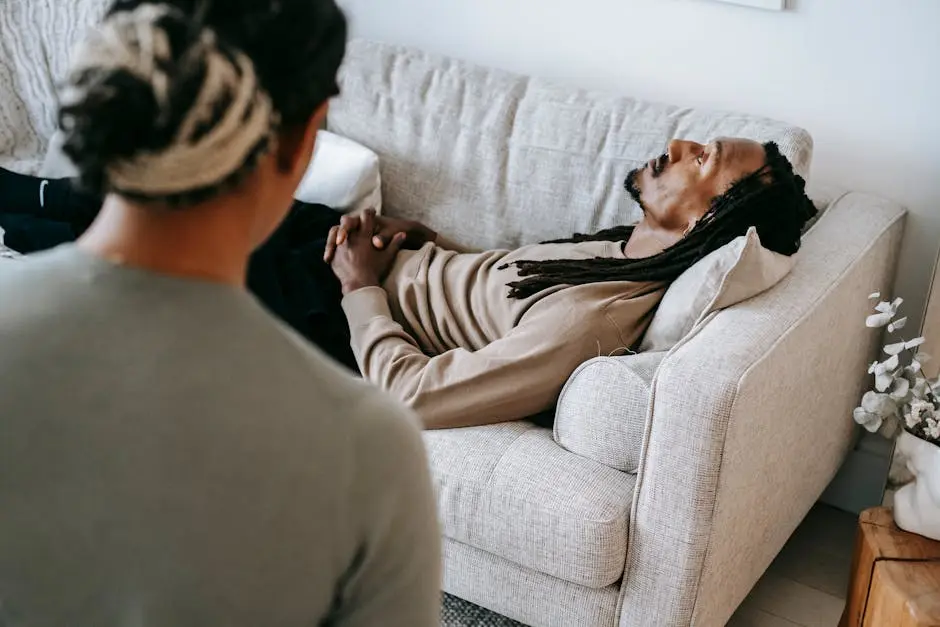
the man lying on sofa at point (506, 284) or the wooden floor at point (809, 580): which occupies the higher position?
the man lying on sofa at point (506, 284)

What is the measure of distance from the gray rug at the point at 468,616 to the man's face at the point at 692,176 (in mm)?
814

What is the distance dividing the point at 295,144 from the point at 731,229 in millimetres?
1389

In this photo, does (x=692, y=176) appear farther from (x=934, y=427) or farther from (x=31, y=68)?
(x=31, y=68)

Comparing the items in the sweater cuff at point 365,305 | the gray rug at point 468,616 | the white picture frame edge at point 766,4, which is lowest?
the gray rug at point 468,616

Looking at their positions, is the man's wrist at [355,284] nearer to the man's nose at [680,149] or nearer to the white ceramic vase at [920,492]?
the man's nose at [680,149]

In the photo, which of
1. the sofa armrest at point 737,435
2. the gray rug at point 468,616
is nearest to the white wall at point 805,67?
the sofa armrest at point 737,435

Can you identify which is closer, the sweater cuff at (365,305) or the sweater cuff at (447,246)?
the sweater cuff at (365,305)

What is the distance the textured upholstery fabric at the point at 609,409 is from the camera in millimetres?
1781

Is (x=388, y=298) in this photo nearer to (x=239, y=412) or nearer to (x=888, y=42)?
(x=888, y=42)

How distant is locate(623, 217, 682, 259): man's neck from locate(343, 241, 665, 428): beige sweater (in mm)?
29

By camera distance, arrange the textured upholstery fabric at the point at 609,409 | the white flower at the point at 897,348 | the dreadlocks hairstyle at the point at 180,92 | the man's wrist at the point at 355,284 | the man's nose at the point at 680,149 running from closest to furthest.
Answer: the dreadlocks hairstyle at the point at 180,92 < the textured upholstery fabric at the point at 609,409 < the white flower at the point at 897,348 < the man's nose at the point at 680,149 < the man's wrist at the point at 355,284

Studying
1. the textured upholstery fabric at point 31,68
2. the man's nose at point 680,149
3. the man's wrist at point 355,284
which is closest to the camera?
the man's nose at point 680,149

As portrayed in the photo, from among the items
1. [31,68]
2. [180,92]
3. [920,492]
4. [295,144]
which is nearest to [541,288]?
[920,492]

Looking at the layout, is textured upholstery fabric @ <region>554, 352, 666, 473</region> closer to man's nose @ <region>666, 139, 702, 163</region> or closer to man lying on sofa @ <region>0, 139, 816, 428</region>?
man lying on sofa @ <region>0, 139, 816, 428</region>
